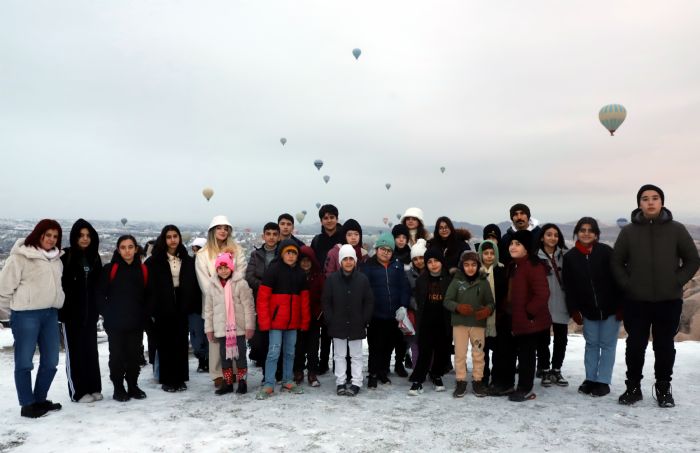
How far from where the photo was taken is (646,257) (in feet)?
16.7

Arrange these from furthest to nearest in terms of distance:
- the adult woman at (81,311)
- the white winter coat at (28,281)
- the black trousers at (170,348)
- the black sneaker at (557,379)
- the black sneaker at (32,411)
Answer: the black sneaker at (557,379)
the black trousers at (170,348)
the adult woman at (81,311)
the black sneaker at (32,411)
the white winter coat at (28,281)

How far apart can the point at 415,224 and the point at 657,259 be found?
10.2 feet

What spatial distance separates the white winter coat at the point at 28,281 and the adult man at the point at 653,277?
19.8ft

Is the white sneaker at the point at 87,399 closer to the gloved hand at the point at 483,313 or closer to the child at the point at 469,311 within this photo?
the child at the point at 469,311

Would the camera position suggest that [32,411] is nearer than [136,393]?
Yes

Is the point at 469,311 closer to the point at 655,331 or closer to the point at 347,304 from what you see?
the point at 347,304

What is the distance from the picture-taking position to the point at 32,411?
16.0 ft

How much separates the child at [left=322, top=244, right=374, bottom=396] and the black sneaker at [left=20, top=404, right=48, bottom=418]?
10.3 ft

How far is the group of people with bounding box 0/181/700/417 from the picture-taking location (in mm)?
5023

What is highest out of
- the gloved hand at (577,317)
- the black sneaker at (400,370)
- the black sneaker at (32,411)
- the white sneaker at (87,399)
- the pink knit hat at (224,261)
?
the pink knit hat at (224,261)

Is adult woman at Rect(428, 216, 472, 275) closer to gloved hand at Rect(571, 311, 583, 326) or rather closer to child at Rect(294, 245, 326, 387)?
gloved hand at Rect(571, 311, 583, 326)

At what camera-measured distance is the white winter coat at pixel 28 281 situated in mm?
4637

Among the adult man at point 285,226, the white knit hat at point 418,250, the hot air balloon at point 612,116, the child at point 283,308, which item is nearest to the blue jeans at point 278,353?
the child at point 283,308

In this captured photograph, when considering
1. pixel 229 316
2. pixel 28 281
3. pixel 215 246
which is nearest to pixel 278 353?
pixel 229 316
